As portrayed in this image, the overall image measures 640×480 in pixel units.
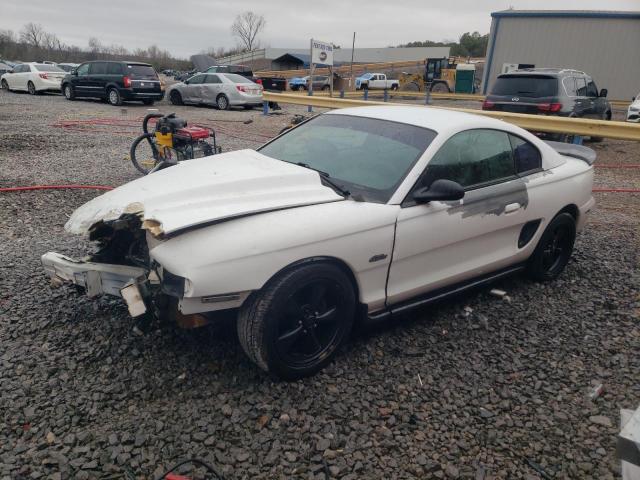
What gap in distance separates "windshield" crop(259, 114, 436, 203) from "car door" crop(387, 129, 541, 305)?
168 millimetres

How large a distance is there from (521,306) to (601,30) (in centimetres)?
3036

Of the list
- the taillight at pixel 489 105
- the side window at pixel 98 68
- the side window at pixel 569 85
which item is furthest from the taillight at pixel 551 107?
the side window at pixel 98 68

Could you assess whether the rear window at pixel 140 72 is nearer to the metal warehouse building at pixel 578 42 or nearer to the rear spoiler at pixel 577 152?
the rear spoiler at pixel 577 152

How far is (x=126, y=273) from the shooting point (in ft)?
9.20

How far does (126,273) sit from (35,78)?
22311 millimetres

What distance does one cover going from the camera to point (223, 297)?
239 cm

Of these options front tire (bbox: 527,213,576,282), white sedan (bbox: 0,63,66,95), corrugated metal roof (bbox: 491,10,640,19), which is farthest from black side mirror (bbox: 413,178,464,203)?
corrugated metal roof (bbox: 491,10,640,19)

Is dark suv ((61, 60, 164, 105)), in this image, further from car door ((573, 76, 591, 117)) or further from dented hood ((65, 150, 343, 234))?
dented hood ((65, 150, 343, 234))

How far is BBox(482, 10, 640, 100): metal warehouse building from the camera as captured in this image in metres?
27.0

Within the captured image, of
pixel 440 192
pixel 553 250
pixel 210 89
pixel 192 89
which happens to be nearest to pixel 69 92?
pixel 192 89

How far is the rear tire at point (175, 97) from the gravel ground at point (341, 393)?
15.8 meters

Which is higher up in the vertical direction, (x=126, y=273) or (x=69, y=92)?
(x=126, y=273)

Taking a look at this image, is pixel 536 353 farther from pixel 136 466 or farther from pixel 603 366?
pixel 136 466

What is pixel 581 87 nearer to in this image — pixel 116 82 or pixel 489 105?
pixel 489 105
